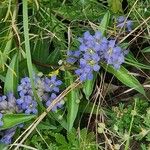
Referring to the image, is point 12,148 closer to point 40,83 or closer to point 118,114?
point 40,83

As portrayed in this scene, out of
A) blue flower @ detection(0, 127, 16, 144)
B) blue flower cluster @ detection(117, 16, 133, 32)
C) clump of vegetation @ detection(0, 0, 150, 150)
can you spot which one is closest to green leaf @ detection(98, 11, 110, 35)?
clump of vegetation @ detection(0, 0, 150, 150)

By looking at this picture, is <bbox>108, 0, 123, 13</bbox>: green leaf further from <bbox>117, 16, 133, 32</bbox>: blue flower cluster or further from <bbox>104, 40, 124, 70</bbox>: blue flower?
<bbox>104, 40, 124, 70</bbox>: blue flower

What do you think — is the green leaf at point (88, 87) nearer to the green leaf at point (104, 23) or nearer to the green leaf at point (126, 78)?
the green leaf at point (126, 78)

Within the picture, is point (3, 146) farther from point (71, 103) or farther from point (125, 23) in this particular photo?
point (125, 23)

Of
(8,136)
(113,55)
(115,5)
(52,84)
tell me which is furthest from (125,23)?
(8,136)

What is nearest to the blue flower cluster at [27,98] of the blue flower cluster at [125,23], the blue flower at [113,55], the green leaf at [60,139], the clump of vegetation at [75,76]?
the clump of vegetation at [75,76]

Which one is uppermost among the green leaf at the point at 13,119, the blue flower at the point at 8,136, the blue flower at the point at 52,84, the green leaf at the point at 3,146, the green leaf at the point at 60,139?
the blue flower at the point at 52,84
